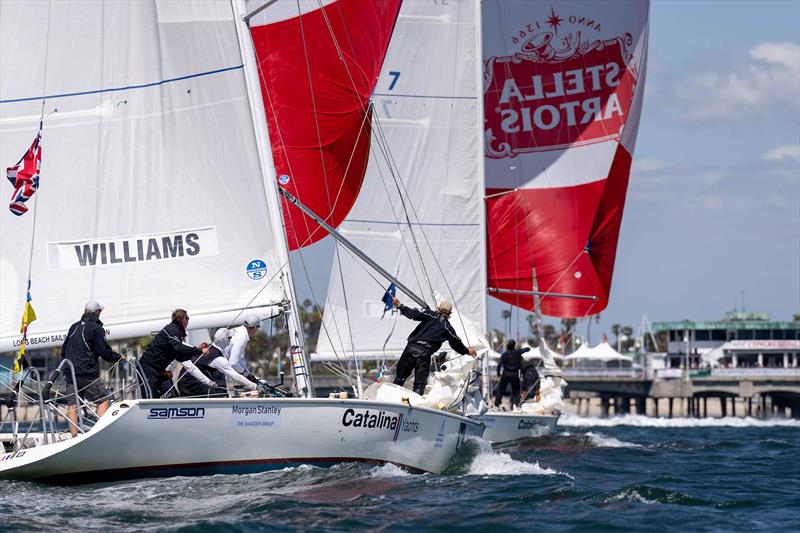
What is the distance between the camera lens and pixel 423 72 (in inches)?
1117

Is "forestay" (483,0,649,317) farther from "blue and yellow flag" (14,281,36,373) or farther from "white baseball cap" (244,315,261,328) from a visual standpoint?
"blue and yellow flag" (14,281,36,373)

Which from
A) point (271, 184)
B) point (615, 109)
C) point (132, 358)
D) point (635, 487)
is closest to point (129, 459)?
point (132, 358)

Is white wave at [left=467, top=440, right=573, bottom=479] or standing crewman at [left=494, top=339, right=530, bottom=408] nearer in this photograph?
white wave at [left=467, top=440, right=573, bottom=479]

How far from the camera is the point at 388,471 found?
15438 millimetres

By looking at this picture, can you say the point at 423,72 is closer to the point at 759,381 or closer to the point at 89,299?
the point at 89,299

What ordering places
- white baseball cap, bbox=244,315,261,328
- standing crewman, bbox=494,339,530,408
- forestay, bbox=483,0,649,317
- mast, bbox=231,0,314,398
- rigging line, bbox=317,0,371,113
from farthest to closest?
forestay, bbox=483,0,649,317 < standing crewman, bbox=494,339,530,408 < rigging line, bbox=317,0,371,113 < mast, bbox=231,0,314,398 < white baseball cap, bbox=244,315,261,328

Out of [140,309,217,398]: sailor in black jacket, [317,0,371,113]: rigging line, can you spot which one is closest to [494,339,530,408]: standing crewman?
[317,0,371,113]: rigging line

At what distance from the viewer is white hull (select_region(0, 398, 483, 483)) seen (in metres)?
13.8

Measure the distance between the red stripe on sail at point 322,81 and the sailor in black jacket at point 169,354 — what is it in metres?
4.34

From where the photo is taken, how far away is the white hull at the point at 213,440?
543 inches

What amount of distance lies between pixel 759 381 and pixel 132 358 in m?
55.2

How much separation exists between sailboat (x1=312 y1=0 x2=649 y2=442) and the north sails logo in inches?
525

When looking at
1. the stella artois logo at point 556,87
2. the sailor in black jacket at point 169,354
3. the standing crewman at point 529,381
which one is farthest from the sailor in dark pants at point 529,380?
the sailor in black jacket at point 169,354

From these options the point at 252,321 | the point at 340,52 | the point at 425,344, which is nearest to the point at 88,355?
the point at 252,321
